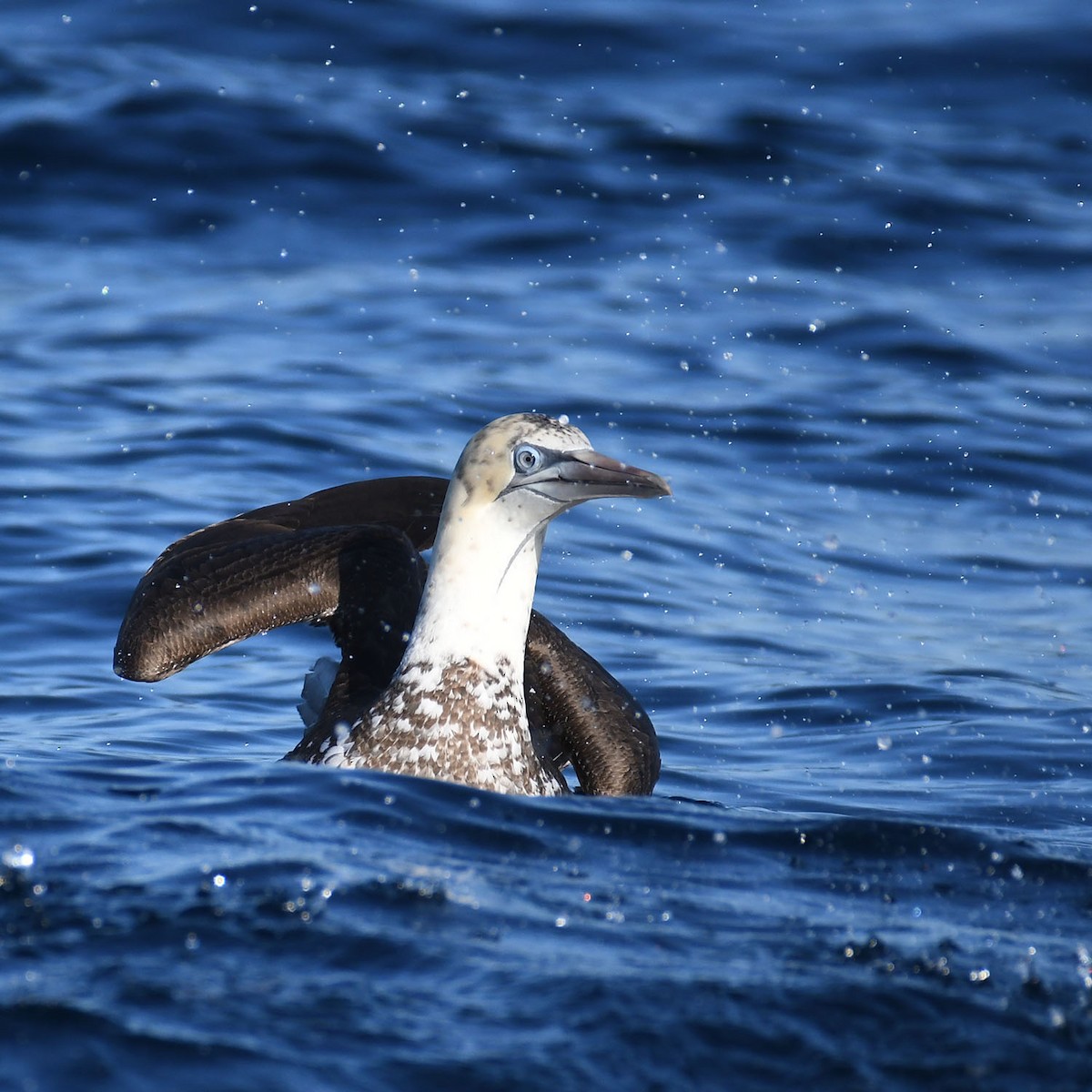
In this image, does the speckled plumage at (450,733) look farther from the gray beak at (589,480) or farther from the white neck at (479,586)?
the gray beak at (589,480)

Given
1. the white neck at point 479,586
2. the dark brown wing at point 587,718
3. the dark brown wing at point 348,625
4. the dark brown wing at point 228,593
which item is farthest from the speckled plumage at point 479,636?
the dark brown wing at point 228,593

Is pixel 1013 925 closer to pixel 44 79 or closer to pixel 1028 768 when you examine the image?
pixel 1028 768

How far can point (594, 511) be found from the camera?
12086mm

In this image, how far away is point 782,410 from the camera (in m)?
13.9

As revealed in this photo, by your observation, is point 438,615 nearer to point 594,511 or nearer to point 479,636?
point 479,636

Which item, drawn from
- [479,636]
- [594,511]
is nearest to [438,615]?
[479,636]

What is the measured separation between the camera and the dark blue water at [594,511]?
Result: 418cm

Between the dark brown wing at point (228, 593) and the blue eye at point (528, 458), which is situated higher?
the blue eye at point (528, 458)

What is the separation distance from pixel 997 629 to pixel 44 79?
1300cm

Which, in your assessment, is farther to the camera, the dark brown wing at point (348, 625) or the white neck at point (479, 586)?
the dark brown wing at point (348, 625)

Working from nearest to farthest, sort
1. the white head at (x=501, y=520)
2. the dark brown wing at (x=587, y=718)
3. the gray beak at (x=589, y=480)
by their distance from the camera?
1. the gray beak at (x=589, y=480)
2. the white head at (x=501, y=520)
3. the dark brown wing at (x=587, y=718)

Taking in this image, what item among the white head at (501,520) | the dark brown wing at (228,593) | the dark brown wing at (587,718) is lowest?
the dark brown wing at (587,718)

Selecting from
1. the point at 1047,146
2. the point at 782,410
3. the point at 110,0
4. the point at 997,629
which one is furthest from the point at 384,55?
the point at 997,629

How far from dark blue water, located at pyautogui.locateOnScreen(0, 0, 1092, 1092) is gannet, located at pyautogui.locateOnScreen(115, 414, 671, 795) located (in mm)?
498
